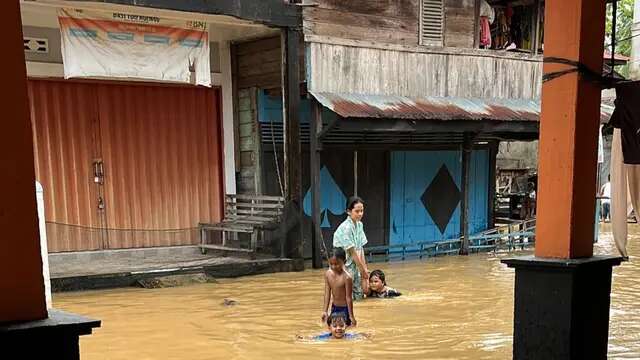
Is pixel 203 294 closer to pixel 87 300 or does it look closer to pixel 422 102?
pixel 87 300

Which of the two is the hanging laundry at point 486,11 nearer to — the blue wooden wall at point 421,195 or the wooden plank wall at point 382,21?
the wooden plank wall at point 382,21

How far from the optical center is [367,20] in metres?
10.6

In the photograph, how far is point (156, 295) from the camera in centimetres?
795

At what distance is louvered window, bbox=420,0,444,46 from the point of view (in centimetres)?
1123

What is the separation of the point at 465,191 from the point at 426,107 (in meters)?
2.37

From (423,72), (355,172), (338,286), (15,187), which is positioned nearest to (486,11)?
(423,72)

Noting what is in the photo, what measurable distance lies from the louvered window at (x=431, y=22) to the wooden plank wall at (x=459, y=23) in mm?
161

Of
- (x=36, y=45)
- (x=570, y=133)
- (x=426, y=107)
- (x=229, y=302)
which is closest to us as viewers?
(x=570, y=133)

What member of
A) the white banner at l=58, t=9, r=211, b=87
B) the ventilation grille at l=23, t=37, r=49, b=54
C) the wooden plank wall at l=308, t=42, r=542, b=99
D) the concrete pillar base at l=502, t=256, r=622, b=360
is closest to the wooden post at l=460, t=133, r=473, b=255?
the wooden plank wall at l=308, t=42, r=542, b=99

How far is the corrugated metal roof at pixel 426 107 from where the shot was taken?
959cm

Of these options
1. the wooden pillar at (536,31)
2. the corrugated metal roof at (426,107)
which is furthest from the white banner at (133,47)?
the wooden pillar at (536,31)

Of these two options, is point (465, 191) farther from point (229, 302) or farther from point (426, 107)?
point (229, 302)

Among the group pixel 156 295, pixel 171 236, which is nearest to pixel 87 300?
pixel 156 295

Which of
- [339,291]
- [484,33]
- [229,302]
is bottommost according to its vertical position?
[229,302]
